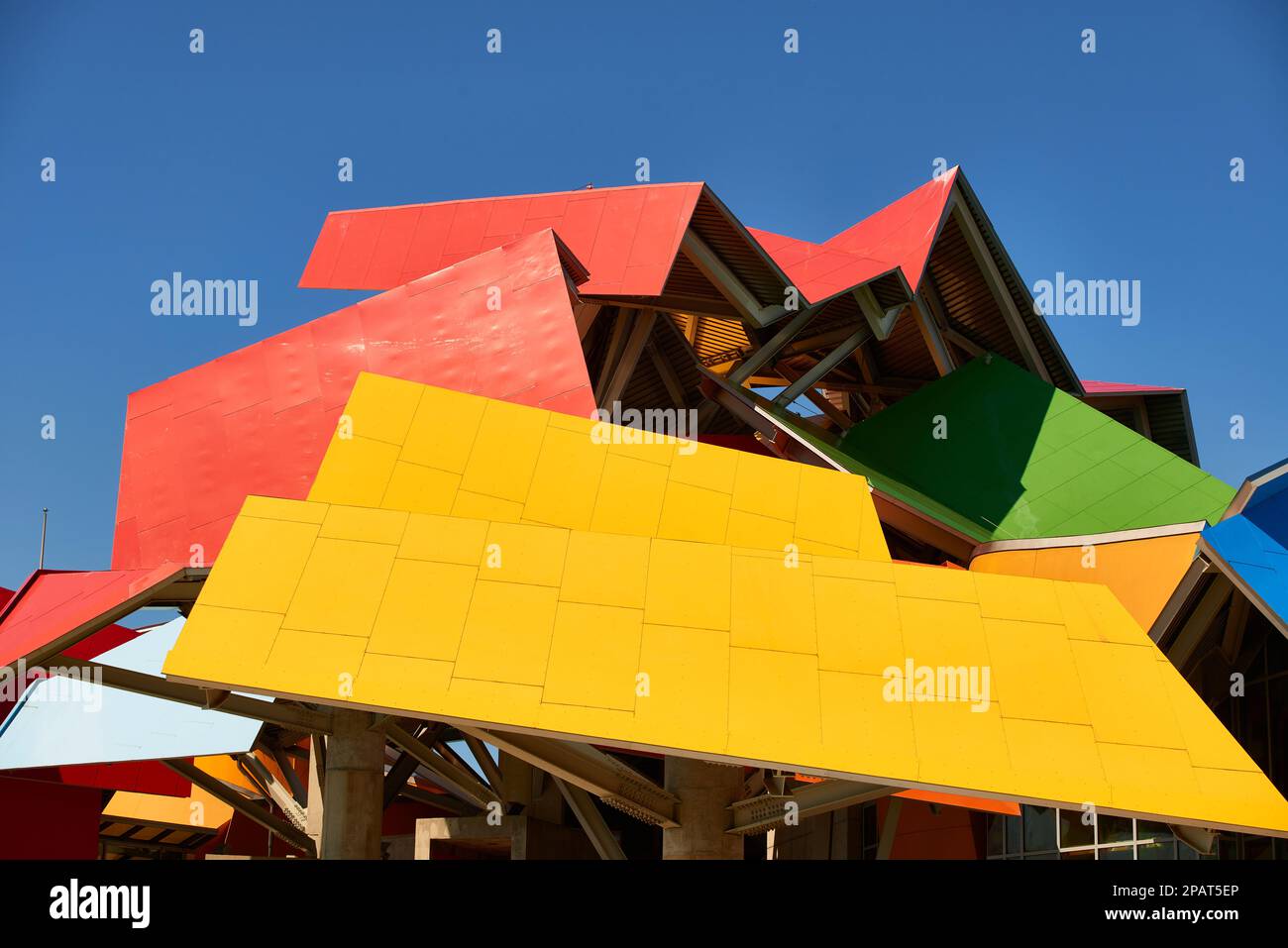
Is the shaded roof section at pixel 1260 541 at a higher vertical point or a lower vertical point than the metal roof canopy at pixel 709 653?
higher

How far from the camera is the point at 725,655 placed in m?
12.1

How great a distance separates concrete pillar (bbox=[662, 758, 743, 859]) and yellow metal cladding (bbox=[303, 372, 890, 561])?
2878 mm

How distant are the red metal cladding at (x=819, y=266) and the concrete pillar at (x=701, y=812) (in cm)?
1527

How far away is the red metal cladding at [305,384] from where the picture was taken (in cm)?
1808

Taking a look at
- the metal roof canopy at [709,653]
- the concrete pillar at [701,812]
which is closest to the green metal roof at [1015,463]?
the concrete pillar at [701,812]

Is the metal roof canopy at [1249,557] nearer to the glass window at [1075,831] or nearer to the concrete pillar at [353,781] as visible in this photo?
the glass window at [1075,831]

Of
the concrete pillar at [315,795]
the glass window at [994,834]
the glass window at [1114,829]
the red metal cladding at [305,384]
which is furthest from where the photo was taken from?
the concrete pillar at [315,795]

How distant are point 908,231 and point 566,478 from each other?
18.9m

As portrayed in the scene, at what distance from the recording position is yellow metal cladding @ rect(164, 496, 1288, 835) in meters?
11.4

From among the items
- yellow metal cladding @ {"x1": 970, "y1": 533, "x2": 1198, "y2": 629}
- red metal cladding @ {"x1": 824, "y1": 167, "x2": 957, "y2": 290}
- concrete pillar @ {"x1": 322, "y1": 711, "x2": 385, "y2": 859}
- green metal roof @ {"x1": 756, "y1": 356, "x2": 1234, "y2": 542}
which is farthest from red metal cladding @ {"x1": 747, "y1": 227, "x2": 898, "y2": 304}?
concrete pillar @ {"x1": 322, "y1": 711, "x2": 385, "y2": 859}

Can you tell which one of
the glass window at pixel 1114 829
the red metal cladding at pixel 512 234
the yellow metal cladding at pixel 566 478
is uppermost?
the red metal cladding at pixel 512 234

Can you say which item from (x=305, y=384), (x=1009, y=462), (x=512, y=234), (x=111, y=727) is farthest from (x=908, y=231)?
(x=111, y=727)

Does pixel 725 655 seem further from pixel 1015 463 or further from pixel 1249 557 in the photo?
pixel 1015 463
